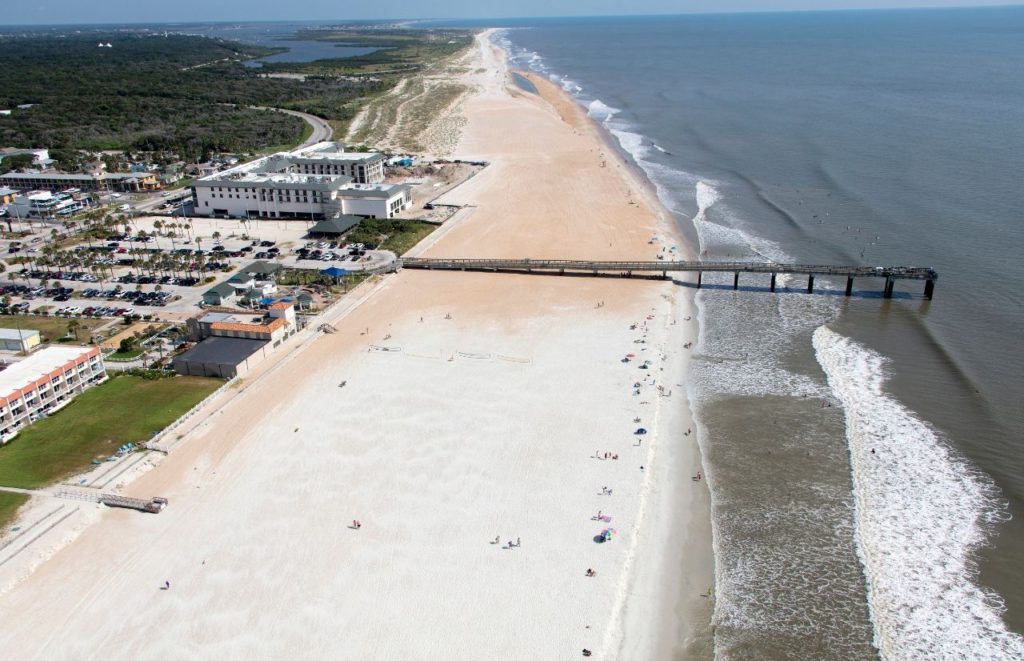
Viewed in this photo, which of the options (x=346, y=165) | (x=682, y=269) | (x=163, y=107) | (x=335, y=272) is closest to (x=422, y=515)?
(x=335, y=272)

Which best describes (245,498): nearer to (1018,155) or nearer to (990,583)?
(990,583)

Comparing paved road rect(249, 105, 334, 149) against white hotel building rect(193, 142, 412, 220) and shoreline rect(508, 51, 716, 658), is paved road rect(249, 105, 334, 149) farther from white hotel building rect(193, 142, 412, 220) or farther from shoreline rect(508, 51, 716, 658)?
shoreline rect(508, 51, 716, 658)

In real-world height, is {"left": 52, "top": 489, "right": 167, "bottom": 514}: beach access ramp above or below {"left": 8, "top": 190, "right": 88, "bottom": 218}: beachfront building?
below

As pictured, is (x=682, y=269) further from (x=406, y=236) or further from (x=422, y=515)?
(x=422, y=515)

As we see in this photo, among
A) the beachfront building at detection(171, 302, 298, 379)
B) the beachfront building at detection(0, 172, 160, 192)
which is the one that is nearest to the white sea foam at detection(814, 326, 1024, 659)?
the beachfront building at detection(171, 302, 298, 379)

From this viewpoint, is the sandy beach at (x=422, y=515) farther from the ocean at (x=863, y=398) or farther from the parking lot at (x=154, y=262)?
the parking lot at (x=154, y=262)

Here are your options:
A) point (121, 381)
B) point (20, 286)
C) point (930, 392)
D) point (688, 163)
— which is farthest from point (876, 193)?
point (20, 286)

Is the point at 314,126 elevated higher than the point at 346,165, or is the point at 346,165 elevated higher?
the point at 314,126
